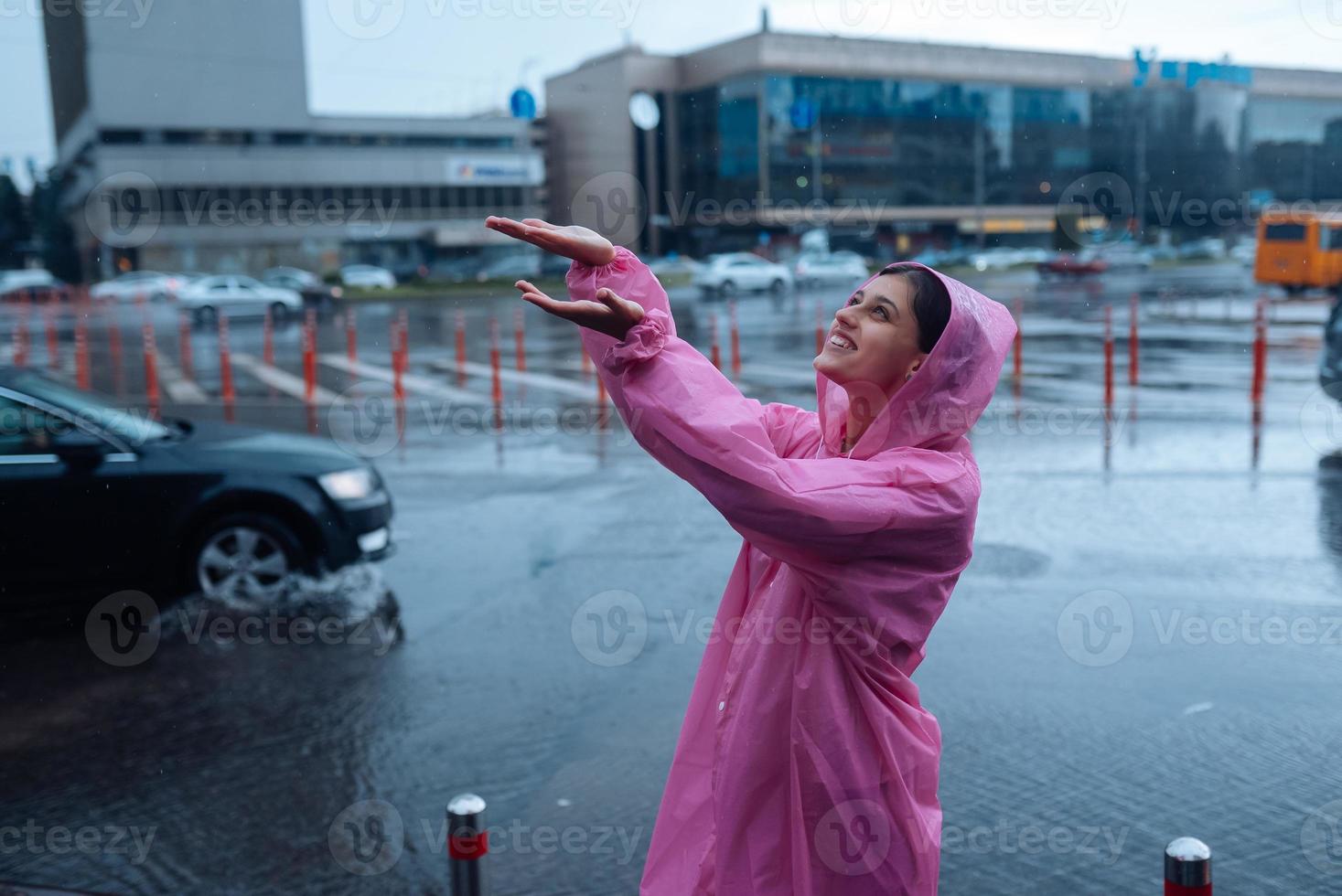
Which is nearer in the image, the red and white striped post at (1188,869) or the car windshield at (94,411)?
the red and white striped post at (1188,869)

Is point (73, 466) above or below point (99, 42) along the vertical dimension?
below

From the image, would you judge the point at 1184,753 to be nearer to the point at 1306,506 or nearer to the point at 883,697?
the point at 883,697

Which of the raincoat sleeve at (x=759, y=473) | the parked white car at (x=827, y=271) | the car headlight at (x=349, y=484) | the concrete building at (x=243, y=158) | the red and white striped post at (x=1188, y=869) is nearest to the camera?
the raincoat sleeve at (x=759, y=473)

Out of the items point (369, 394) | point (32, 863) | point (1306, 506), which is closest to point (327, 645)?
point (32, 863)

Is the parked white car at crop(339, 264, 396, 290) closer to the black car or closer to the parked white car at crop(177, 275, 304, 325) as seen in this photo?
the parked white car at crop(177, 275, 304, 325)

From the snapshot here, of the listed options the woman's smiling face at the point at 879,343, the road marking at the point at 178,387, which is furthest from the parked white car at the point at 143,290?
the woman's smiling face at the point at 879,343

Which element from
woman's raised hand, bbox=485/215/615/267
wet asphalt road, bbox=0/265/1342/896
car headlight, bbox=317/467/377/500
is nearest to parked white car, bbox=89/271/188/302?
wet asphalt road, bbox=0/265/1342/896

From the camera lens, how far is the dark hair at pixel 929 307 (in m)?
1.98

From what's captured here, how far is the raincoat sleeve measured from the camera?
1707 millimetres

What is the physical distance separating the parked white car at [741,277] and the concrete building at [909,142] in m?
5.81

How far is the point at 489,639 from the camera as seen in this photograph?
6109 mm

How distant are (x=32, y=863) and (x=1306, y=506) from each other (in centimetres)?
796

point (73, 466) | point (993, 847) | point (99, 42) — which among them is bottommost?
point (993, 847)

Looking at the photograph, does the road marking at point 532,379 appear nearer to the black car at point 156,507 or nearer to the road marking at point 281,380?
the road marking at point 281,380
